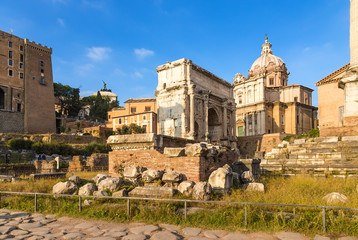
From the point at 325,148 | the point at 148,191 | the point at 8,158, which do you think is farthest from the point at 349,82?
the point at 8,158

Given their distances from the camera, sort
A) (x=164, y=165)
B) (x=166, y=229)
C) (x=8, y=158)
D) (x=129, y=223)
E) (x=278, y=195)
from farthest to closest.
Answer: (x=8, y=158), (x=164, y=165), (x=278, y=195), (x=129, y=223), (x=166, y=229)

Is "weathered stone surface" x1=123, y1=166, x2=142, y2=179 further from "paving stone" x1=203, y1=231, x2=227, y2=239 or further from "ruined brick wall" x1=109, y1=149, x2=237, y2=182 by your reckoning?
"paving stone" x1=203, y1=231, x2=227, y2=239

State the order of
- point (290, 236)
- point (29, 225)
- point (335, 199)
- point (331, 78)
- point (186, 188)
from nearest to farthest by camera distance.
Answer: point (290, 236) < point (29, 225) < point (335, 199) < point (186, 188) < point (331, 78)

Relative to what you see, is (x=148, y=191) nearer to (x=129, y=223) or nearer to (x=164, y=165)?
(x=129, y=223)

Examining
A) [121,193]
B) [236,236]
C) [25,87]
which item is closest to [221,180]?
[236,236]

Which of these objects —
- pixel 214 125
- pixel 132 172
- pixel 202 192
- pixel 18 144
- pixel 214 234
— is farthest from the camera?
pixel 18 144

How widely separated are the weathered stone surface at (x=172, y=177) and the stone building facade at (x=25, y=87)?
170 ft

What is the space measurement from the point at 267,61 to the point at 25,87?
47513 mm

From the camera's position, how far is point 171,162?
8102mm

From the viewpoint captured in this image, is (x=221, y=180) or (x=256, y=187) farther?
(x=256, y=187)

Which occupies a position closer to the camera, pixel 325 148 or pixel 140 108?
pixel 325 148

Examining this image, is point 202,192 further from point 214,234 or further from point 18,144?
point 18,144

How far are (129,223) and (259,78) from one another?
45.3 m

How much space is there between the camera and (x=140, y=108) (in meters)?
63.2
